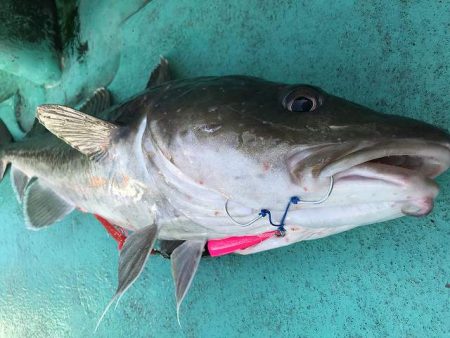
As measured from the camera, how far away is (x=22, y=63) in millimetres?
2941

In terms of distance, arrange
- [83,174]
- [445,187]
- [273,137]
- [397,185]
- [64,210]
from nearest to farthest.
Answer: [397,185] < [273,137] < [445,187] < [83,174] < [64,210]

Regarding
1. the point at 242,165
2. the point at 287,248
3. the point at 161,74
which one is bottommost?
the point at 287,248

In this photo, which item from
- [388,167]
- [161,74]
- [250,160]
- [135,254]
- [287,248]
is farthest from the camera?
[161,74]

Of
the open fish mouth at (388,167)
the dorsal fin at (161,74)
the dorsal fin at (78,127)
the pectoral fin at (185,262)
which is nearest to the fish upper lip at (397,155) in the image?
the open fish mouth at (388,167)

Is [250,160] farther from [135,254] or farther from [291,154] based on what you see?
[135,254]

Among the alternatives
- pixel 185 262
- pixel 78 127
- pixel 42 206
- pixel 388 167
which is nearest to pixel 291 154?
pixel 388 167

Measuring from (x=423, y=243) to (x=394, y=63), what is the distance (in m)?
0.58

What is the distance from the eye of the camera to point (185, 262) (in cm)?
142

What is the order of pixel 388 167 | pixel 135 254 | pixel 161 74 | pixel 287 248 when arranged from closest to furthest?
pixel 388 167 → pixel 135 254 → pixel 287 248 → pixel 161 74

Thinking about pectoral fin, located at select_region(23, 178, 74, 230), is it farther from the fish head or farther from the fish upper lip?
the fish upper lip

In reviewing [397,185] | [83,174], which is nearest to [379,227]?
[397,185]

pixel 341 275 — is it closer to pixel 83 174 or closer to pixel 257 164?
pixel 257 164

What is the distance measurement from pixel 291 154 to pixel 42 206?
157 centimetres

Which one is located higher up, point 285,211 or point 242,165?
point 242,165
